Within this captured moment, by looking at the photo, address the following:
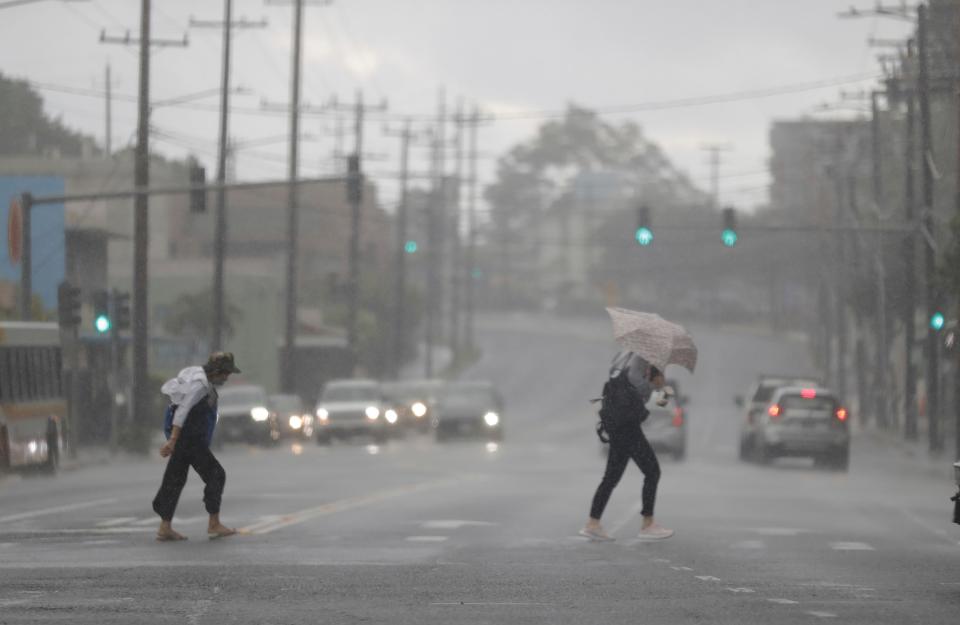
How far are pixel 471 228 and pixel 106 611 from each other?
95.0 m

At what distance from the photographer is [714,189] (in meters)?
136

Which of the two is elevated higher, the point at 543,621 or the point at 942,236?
the point at 942,236

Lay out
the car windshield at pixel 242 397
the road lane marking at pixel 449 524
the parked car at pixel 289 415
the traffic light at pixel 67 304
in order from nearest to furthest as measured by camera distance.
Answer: the road lane marking at pixel 449 524
the traffic light at pixel 67 304
the car windshield at pixel 242 397
the parked car at pixel 289 415

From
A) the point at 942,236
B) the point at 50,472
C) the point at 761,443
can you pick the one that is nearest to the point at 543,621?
the point at 50,472

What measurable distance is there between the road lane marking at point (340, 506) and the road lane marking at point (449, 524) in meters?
1.30

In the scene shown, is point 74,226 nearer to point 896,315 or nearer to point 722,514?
point 896,315

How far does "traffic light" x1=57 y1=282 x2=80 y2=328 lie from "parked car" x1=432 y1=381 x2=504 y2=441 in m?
14.6

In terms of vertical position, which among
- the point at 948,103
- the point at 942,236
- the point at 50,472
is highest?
the point at 948,103

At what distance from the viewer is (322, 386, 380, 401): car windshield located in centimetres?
5312

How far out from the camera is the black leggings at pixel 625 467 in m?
16.5

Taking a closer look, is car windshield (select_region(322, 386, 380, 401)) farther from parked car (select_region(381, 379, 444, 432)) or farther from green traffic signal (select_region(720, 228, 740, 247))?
green traffic signal (select_region(720, 228, 740, 247))

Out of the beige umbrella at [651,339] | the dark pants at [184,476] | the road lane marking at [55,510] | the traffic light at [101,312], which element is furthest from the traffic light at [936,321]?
the dark pants at [184,476]

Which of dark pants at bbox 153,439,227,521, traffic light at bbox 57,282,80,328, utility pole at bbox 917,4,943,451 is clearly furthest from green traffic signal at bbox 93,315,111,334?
dark pants at bbox 153,439,227,521

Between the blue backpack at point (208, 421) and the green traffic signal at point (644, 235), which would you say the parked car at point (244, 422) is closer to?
the green traffic signal at point (644, 235)
